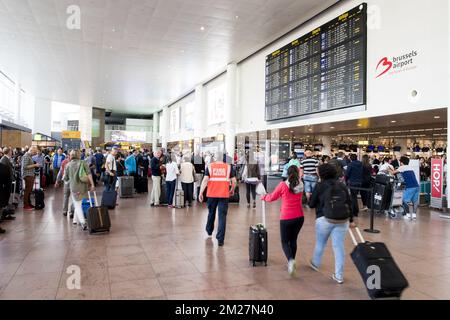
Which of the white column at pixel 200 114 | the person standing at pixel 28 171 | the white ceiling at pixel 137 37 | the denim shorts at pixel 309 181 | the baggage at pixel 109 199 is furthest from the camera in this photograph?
the white column at pixel 200 114

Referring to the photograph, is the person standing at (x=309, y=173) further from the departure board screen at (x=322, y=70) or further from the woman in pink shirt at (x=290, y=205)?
the woman in pink shirt at (x=290, y=205)

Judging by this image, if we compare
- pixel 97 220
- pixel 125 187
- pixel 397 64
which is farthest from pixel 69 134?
pixel 397 64

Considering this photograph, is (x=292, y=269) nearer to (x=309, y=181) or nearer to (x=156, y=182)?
(x=309, y=181)

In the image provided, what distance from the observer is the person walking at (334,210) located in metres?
3.73

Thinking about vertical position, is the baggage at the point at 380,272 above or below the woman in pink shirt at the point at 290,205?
below

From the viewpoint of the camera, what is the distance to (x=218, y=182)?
5.34 meters

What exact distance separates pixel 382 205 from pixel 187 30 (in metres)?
9.75

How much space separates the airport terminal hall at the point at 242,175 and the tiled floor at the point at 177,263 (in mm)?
32

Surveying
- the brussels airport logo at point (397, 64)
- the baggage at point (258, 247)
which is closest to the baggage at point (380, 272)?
the baggage at point (258, 247)

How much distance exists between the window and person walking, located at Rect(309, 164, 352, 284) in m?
15.7

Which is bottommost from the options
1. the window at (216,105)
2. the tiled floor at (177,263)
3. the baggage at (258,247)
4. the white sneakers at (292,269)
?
the tiled floor at (177,263)

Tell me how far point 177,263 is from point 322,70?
896 centimetres

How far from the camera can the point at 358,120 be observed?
34.7ft
